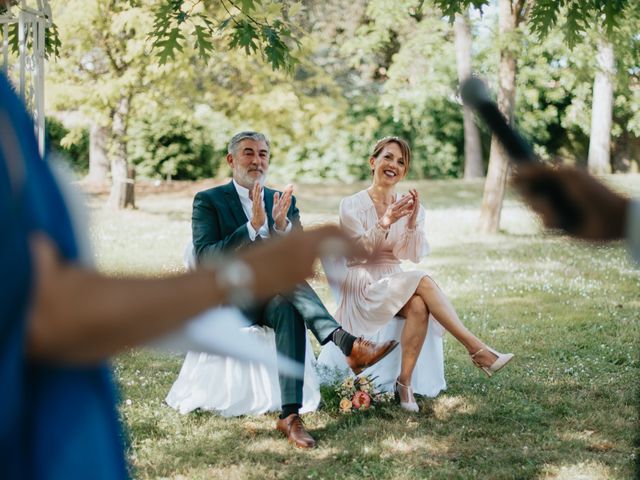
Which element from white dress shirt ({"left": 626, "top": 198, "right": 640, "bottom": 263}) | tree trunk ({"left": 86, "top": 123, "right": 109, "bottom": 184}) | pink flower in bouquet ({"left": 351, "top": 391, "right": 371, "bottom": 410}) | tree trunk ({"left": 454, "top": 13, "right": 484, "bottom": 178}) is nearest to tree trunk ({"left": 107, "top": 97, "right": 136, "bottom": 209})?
tree trunk ({"left": 86, "top": 123, "right": 109, "bottom": 184})

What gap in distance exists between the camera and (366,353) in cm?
432

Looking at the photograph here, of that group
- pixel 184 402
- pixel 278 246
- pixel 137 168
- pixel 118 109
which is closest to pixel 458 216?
pixel 118 109

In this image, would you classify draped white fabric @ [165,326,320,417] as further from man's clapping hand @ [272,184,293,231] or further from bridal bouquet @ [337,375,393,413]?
man's clapping hand @ [272,184,293,231]

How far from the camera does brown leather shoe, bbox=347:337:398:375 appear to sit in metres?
4.29

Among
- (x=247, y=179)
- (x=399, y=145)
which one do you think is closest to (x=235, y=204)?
(x=247, y=179)

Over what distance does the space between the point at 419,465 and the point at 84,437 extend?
3128mm

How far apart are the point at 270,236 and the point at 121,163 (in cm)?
1099

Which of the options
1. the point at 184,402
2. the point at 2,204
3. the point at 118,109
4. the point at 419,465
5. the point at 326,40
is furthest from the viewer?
the point at 326,40

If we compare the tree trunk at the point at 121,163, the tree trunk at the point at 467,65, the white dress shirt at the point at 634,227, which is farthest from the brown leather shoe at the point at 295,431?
the tree trunk at the point at 121,163

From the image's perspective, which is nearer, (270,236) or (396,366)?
(270,236)

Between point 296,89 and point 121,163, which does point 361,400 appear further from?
point 296,89

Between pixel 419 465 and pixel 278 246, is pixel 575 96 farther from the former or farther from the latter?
pixel 278 246

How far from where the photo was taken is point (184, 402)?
4660 mm

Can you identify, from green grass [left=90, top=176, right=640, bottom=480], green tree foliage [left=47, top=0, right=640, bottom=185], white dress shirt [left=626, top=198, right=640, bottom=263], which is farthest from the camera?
green tree foliage [left=47, top=0, right=640, bottom=185]
